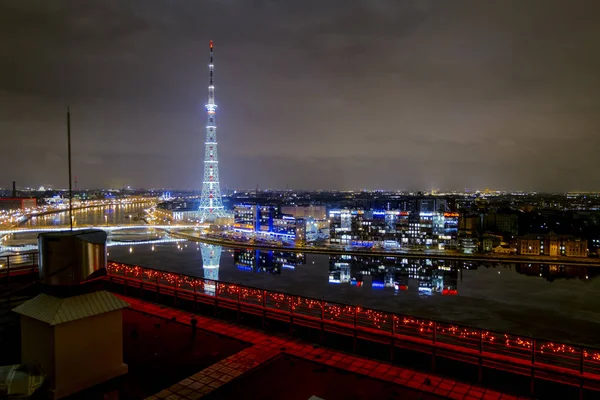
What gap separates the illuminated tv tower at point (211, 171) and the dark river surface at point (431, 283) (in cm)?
919

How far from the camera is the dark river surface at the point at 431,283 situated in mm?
10742

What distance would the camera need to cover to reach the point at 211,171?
1219 inches

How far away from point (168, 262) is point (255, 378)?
1641 cm

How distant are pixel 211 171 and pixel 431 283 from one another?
19.9 metres

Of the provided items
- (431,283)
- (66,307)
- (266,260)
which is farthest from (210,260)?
(66,307)

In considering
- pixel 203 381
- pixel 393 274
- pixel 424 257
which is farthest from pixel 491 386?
pixel 424 257

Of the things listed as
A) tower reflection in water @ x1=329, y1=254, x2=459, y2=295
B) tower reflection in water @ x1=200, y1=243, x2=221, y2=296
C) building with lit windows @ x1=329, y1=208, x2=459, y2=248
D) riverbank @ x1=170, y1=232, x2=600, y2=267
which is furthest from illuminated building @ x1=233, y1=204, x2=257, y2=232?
Result: tower reflection in water @ x1=329, y1=254, x2=459, y2=295

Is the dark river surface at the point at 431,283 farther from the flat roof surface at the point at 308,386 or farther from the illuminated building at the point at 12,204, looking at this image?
the illuminated building at the point at 12,204

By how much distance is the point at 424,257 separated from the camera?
70.3ft

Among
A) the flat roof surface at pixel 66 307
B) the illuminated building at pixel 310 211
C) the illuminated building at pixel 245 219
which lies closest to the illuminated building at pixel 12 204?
the illuminated building at pixel 245 219

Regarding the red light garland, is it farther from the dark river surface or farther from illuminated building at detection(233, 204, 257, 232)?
illuminated building at detection(233, 204, 257, 232)

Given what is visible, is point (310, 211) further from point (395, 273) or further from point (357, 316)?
point (357, 316)

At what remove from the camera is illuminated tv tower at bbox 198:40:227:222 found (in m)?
29.2

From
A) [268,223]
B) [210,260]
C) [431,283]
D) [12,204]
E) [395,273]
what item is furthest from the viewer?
[12,204]
